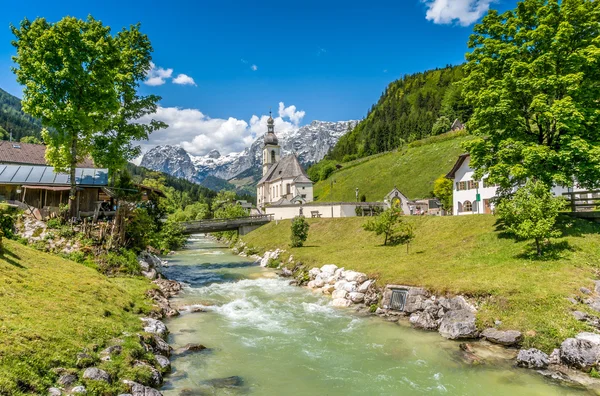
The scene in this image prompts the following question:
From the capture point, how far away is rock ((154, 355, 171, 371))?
12.9 metres

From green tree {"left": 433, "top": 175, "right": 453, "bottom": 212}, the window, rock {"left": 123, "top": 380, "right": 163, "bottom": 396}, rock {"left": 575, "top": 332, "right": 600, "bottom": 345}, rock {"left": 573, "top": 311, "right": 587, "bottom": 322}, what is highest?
green tree {"left": 433, "top": 175, "right": 453, "bottom": 212}

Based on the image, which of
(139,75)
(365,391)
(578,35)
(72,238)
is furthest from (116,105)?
(578,35)

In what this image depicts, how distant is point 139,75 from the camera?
33.8 meters

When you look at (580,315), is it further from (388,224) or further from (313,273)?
(388,224)

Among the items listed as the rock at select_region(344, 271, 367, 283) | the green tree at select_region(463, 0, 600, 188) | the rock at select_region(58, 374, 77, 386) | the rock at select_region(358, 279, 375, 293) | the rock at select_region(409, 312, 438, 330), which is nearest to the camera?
the rock at select_region(58, 374, 77, 386)

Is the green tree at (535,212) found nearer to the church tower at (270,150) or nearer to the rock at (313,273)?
the rock at (313,273)

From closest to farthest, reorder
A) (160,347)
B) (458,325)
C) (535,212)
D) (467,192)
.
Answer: (160,347) < (458,325) < (535,212) < (467,192)

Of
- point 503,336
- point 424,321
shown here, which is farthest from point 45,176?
point 503,336

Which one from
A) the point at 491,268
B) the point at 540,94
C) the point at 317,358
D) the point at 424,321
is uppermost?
the point at 540,94

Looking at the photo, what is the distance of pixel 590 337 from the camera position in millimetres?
13648

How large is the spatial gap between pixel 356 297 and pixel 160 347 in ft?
43.3

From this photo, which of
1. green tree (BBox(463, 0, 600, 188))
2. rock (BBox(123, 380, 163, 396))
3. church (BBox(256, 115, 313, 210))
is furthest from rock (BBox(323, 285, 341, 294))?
church (BBox(256, 115, 313, 210))

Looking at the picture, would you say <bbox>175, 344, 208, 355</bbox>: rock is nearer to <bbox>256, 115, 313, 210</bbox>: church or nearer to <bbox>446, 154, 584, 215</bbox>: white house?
<bbox>446, 154, 584, 215</bbox>: white house

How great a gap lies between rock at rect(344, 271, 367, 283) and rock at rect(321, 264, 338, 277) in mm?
2261
